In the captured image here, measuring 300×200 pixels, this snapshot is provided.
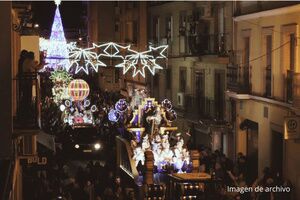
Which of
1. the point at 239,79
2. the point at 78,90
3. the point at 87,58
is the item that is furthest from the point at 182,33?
the point at 239,79

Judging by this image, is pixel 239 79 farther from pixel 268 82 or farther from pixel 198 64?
pixel 198 64

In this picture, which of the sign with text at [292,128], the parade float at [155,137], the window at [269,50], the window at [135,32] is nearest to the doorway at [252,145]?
the window at [269,50]

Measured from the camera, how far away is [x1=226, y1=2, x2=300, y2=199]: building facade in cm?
2070

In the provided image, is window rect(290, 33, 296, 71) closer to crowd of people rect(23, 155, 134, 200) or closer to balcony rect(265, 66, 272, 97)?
balcony rect(265, 66, 272, 97)

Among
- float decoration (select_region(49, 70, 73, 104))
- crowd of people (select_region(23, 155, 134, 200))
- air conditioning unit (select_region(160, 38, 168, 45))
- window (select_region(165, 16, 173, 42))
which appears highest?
window (select_region(165, 16, 173, 42))

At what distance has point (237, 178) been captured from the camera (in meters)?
19.0

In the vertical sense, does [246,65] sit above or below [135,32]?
below

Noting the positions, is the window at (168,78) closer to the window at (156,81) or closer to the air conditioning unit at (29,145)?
the window at (156,81)

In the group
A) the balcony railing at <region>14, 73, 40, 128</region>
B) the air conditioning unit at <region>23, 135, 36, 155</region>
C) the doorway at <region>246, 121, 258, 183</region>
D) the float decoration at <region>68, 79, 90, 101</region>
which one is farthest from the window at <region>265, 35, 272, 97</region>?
the balcony railing at <region>14, 73, 40, 128</region>

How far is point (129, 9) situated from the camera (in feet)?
154

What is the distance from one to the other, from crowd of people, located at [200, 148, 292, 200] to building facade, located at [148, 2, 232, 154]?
5.32m

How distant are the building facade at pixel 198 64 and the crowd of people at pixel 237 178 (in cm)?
532

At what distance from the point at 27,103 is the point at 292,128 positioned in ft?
26.2

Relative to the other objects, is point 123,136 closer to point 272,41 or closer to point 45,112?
point 272,41
